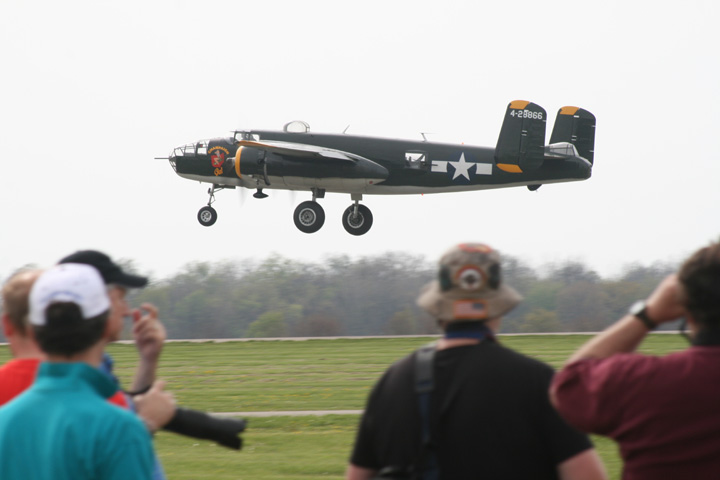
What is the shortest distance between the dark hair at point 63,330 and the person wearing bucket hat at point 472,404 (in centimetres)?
116

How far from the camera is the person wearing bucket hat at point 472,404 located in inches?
133

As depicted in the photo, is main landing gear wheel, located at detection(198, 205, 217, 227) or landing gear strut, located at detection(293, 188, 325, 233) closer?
landing gear strut, located at detection(293, 188, 325, 233)

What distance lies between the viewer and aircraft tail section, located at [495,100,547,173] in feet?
105

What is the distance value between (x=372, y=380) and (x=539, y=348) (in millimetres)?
9822

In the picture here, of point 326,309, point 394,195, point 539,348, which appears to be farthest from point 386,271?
point 539,348

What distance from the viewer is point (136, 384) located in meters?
4.32

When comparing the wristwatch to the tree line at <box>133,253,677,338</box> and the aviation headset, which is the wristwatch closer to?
the aviation headset

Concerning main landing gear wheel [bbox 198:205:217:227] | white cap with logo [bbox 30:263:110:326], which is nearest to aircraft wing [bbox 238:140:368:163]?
main landing gear wheel [bbox 198:205:217:227]

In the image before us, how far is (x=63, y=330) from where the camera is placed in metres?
3.22

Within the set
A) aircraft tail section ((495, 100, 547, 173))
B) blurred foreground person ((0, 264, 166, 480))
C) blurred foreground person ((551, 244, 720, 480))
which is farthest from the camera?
aircraft tail section ((495, 100, 547, 173))

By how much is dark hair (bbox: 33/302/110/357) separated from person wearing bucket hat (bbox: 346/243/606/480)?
45.6 inches

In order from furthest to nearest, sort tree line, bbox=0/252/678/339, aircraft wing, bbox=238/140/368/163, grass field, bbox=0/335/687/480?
tree line, bbox=0/252/678/339, aircraft wing, bbox=238/140/368/163, grass field, bbox=0/335/687/480

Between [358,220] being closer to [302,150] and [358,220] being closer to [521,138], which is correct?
[302,150]

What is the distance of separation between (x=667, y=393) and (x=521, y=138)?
96.6 feet
